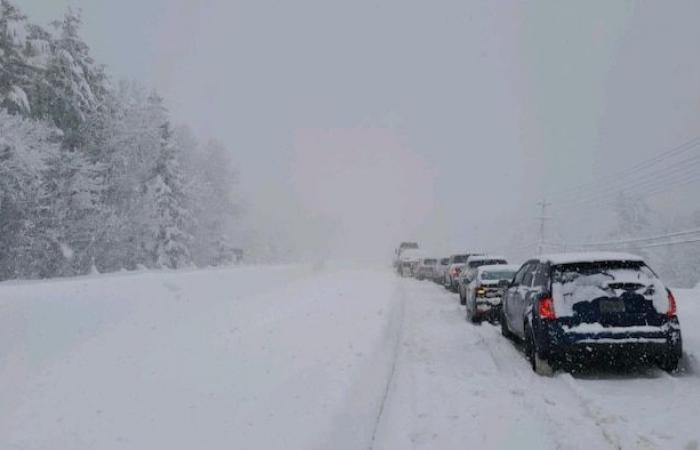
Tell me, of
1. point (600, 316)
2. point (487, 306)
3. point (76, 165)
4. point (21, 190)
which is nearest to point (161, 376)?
point (600, 316)

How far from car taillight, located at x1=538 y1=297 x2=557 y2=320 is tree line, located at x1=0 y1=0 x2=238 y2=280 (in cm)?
1940

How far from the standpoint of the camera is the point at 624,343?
313 inches

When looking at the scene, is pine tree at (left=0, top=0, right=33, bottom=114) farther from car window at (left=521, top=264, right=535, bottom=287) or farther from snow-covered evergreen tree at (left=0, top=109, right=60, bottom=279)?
car window at (left=521, top=264, right=535, bottom=287)

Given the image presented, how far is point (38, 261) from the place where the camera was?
101 ft

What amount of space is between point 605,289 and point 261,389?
4.81m

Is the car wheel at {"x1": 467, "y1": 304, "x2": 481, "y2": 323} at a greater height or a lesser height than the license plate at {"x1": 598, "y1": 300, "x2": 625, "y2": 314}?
lesser

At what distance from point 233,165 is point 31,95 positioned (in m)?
38.3

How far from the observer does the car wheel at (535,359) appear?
841cm

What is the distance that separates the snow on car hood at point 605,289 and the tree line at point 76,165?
19720 millimetres

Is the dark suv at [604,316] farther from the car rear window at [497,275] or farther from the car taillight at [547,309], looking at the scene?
the car rear window at [497,275]

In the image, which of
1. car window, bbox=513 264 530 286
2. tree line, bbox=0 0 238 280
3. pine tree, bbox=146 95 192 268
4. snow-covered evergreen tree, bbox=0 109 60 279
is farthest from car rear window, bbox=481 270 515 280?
pine tree, bbox=146 95 192 268

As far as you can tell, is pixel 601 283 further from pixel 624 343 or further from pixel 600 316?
pixel 624 343

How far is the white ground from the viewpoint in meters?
5.31

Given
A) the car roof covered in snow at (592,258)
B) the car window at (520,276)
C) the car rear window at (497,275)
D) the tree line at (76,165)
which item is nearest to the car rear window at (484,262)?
the car rear window at (497,275)
